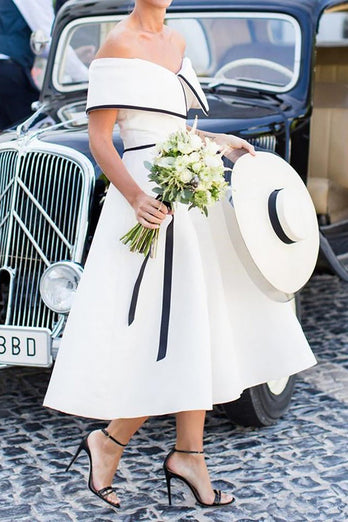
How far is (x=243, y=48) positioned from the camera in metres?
5.24

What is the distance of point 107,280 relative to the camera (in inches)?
124

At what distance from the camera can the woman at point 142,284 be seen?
3.06m

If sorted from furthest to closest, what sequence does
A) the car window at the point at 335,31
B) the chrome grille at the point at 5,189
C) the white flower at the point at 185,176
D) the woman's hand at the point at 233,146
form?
the car window at the point at 335,31 → the chrome grille at the point at 5,189 → the woman's hand at the point at 233,146 → the white flower at the point at 185,176

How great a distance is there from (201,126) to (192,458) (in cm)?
171

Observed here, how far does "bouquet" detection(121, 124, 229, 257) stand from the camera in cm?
294

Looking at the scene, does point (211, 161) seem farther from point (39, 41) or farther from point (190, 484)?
point (39, 41)

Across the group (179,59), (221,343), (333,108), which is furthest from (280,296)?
(333,108)

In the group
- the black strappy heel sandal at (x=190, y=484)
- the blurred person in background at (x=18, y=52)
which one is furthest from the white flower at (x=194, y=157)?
the blurred person in background at (x=18, y=52)

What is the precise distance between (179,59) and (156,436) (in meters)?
1.66

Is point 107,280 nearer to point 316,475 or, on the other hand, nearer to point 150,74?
point 150,74

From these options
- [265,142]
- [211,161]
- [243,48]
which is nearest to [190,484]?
[211,161]

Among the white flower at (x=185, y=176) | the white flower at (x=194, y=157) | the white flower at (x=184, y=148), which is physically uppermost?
the white flower at (x=184, y=148)

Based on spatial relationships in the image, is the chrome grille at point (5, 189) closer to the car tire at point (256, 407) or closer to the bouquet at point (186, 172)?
the car tire at point (256, 407)

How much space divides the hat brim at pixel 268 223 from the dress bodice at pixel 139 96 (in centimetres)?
31
